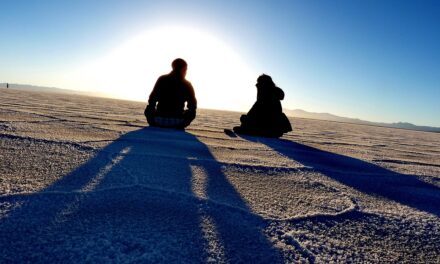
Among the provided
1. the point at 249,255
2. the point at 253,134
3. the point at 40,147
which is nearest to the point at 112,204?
the point at 249,255

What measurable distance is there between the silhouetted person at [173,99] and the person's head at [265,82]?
42.8 inches

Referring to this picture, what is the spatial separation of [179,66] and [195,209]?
3.54 metres

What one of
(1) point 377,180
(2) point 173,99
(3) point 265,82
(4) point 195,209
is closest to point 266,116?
(3) point 265,82

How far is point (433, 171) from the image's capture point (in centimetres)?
321

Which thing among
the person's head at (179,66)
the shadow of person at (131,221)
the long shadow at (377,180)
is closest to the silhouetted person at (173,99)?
the person's head at (179,66)

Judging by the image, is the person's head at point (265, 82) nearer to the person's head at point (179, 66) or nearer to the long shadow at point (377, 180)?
the person's head at point (179, 66)

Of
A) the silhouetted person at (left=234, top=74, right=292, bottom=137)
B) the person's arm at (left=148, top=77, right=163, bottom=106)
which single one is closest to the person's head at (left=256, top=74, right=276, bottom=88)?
the silhouetted person at (left=234, top=74, right=292, bottom=137)

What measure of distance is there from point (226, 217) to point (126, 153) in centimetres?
132

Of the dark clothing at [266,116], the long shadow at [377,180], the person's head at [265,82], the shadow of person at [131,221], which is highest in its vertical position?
the person's head at [265,82]

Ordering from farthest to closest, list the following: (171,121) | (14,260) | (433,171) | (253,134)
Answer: (253,134), (171,121), (433,171), (14,260)

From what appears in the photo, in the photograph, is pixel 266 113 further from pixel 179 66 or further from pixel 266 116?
pixel 179 66

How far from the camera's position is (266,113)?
522cm

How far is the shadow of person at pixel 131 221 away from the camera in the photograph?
1.05 m

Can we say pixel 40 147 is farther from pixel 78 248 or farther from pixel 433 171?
pixel 433 171
